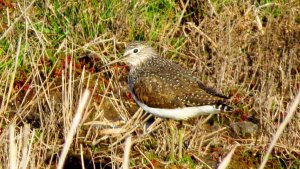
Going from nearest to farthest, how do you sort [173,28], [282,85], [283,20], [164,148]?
1. [164,148]
2. [282,85]
3. [283,20]
4. [173,28]

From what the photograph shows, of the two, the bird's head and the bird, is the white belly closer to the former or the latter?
the bird

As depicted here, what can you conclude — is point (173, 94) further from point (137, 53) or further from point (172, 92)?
point (137, 53)

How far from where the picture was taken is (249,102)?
7.77m

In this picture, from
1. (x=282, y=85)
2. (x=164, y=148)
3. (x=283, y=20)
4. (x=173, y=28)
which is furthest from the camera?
(x=173, y=28)

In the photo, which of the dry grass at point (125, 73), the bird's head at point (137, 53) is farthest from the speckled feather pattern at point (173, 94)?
the dry grass at point (125, 73)

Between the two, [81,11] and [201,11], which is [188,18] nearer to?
[201,11]

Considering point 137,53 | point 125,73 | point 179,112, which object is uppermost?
point 137,53

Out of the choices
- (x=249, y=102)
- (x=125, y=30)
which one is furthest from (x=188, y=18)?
(x=249, y=102)

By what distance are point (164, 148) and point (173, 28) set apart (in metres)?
2.06

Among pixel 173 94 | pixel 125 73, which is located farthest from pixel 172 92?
pixel 125 73

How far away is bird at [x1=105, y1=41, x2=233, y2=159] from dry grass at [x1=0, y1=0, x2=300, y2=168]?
0.37m

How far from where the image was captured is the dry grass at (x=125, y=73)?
6758 mm

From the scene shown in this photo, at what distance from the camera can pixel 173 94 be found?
6578 mm

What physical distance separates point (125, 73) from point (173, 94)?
1.73 meters
